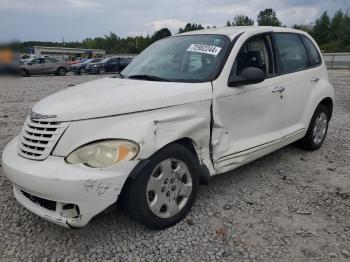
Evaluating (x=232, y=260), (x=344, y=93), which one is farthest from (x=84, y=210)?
(x=344, y=93)

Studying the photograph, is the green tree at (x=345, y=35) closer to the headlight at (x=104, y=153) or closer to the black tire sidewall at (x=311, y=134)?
the black tire sidewall at (x=311, y=134)

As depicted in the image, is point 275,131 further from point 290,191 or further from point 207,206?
point 207,206

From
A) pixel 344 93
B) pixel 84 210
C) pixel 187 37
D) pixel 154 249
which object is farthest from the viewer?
pixel 344 93

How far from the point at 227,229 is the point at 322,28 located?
83.3 meters

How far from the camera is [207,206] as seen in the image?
11.4 feet

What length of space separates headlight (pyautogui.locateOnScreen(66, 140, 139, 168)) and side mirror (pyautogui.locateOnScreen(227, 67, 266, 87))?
1.32 metres

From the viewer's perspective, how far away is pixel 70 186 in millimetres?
2457

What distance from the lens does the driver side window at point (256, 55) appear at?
368cm

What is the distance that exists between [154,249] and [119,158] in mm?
810

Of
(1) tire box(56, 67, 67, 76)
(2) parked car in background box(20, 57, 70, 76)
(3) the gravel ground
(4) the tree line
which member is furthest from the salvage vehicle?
(4) the tree line

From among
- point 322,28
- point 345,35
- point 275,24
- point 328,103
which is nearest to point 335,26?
point 322,28

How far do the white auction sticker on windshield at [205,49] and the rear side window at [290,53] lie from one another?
1.01m

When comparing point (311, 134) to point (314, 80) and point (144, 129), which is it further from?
point (144, 129)

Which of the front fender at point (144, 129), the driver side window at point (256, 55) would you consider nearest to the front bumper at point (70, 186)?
the front fender at point (144, 129)
